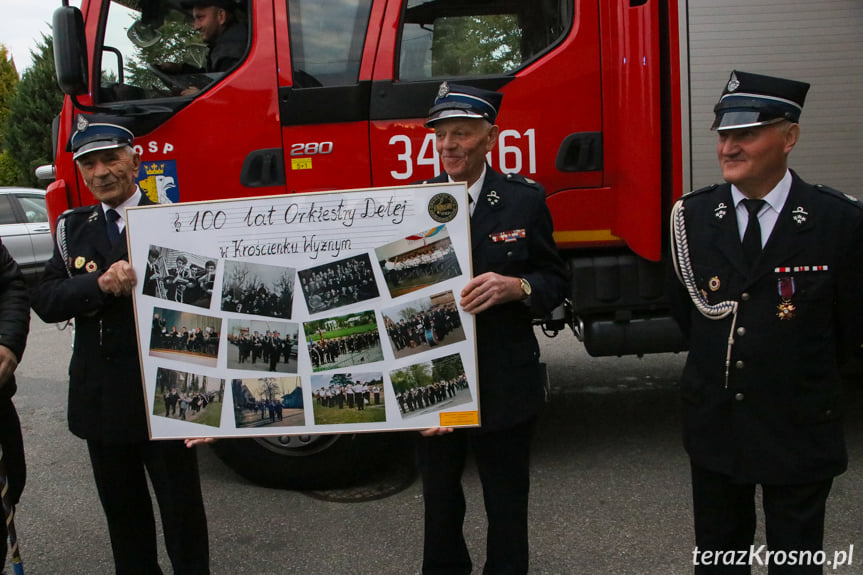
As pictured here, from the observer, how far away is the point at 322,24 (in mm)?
3541

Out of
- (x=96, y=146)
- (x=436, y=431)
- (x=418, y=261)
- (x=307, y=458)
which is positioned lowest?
(x=307, y=458)

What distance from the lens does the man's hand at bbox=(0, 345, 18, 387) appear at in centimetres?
261

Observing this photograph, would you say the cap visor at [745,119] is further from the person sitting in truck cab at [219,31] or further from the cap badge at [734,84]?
the person sitting in truck cab at [219,31]

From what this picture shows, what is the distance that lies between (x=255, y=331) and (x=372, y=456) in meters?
1.55

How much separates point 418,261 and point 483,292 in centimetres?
22

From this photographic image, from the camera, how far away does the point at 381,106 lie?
3516mm

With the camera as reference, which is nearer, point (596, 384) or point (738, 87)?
point (738, 87)

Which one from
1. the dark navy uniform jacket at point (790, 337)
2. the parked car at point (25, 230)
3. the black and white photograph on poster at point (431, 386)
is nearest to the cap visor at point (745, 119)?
the dark navy uniform jacket at point (790, 337)

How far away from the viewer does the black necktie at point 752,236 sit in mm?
2105

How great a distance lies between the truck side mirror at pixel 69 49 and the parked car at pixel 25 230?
24.9ft

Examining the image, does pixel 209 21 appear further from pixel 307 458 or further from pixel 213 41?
pixel 307 458

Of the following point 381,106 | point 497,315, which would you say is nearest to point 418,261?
point 497,315

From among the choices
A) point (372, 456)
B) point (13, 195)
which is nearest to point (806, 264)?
point (372, 456)

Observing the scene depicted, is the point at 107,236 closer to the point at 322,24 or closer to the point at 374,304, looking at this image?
the point at 374,304
